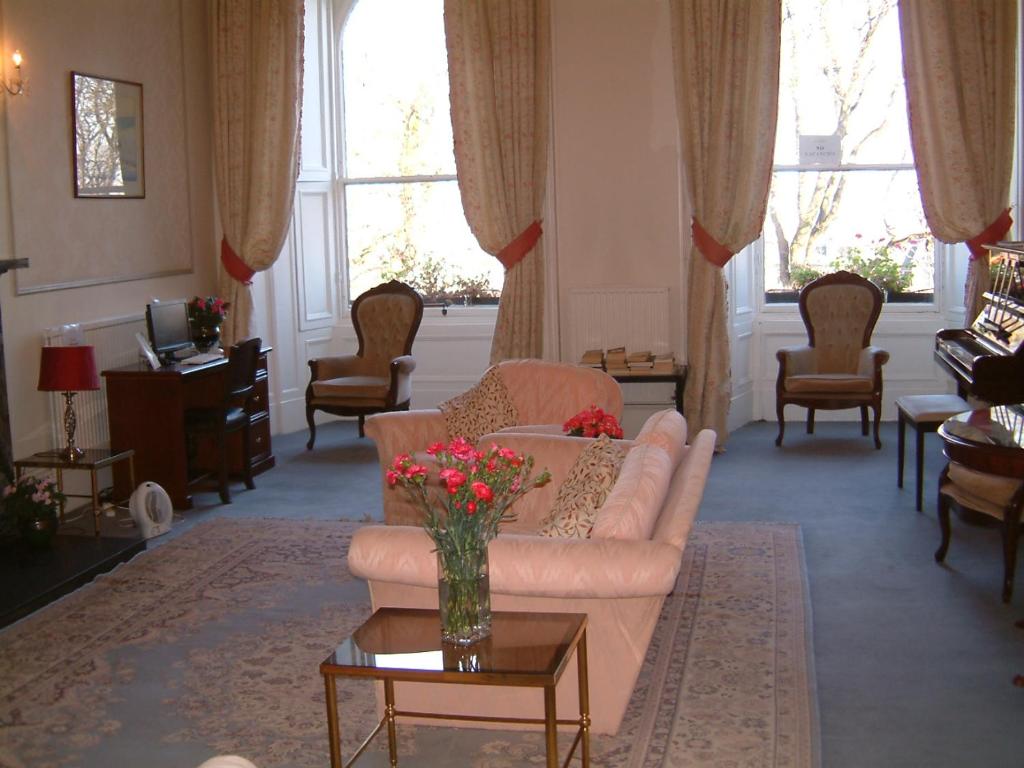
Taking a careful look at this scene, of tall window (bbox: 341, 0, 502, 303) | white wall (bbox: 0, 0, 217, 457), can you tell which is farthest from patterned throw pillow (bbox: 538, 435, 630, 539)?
tall window (bbox: 341, 0, 502, 303)

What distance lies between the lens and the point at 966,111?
332 inches

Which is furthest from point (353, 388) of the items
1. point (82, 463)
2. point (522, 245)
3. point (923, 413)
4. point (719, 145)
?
point (923, 413)

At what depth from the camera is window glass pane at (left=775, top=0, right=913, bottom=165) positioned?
30.1 feet

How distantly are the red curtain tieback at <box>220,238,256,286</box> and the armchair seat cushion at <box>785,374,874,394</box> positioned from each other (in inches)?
158

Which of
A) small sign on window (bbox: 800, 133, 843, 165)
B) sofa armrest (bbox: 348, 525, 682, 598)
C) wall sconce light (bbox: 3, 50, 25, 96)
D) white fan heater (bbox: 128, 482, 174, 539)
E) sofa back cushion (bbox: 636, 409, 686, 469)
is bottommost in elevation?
white fan heater (bbox: 128, 482, 174, 539)

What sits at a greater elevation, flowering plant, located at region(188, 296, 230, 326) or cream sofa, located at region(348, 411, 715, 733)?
flowering plant, located at region(188, 296, 230, 326)

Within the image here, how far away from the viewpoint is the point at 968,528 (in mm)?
6348

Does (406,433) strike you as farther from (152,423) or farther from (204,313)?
(204,313)

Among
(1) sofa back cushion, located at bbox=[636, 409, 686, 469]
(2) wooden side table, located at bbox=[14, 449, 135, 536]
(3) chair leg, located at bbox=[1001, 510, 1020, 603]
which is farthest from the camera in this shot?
(2) wooden side table, located at bbox=[14, 449, 135, 536]

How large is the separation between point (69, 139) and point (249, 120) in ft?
6.18

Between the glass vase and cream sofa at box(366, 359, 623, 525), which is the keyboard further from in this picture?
the glass vase

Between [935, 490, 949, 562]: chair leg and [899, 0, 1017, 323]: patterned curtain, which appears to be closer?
[935, 490, 949, 562]: chair leg

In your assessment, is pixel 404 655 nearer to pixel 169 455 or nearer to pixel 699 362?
pixel 169 455

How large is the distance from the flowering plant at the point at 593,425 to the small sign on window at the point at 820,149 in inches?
177
